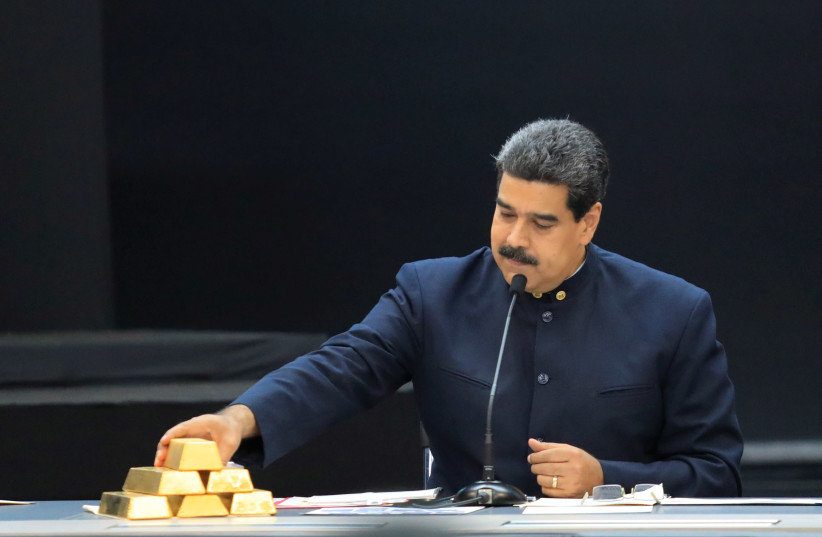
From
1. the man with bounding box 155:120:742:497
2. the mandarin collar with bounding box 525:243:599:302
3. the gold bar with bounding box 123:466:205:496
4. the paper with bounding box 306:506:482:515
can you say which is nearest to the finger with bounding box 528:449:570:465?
the man with bounding box 155:120:742:497

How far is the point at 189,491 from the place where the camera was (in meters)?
1.51

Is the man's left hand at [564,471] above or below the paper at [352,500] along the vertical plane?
above

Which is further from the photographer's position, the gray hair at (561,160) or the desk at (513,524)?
the gray hair at (561,160)

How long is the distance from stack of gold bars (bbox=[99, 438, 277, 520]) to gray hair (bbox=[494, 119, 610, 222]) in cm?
80

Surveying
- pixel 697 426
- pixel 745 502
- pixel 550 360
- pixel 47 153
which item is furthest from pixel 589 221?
pixel 47 153

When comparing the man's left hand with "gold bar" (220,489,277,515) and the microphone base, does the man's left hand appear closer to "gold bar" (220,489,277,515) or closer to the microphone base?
the microphone base

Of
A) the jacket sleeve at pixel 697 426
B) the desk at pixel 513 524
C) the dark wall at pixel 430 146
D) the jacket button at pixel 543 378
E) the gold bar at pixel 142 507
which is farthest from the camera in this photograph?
the dark wall at pixel 430 146

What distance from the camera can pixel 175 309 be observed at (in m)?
3.37

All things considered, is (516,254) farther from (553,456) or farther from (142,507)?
(142,507)

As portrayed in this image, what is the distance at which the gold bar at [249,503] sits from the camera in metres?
1.52

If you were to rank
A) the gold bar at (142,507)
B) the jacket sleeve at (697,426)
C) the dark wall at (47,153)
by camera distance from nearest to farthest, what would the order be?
the gold bar at (142,507) < the jacket sleeve at (697,426) < the dark wall at (47,153)

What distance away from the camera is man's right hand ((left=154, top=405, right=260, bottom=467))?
169 centimetres

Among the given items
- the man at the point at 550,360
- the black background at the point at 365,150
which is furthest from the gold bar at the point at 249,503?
the black background at the point at 365,150

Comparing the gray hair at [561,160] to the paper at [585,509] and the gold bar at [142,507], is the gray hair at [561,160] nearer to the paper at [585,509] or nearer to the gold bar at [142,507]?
the paper at [585,509]
